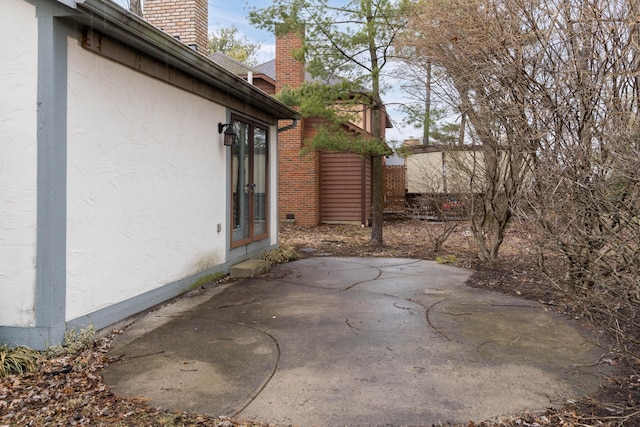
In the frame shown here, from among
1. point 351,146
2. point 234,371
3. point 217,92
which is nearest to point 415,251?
point 351,146

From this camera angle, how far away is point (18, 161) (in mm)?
3496

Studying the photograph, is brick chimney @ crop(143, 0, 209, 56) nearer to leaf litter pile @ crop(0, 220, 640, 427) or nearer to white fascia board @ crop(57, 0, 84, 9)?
white fascia board @ crop(57, 0, 84, 9)

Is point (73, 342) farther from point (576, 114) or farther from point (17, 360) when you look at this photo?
point (576, 114)

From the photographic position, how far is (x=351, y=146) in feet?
32.2

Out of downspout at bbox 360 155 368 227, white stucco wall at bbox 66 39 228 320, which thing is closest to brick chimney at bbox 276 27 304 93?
downspout at bbox 360 155 368 227

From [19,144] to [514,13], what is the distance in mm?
4400

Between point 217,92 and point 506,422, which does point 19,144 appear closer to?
point 217,92

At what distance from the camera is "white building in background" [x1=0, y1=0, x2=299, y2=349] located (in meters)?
3.47

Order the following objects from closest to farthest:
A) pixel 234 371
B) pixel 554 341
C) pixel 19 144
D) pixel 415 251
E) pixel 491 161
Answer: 1. pixel 234 371
2. pixel 19 144
3. pixel 554 341
4. pixel 491 161
5. pixel 415 251

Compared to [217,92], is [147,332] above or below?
below

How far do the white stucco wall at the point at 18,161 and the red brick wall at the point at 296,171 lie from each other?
34.6 ft

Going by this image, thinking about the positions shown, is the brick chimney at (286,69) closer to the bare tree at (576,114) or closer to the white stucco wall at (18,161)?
the bare tree at (576,114)

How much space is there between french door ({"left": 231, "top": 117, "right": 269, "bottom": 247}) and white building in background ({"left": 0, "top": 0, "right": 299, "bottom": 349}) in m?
0.91

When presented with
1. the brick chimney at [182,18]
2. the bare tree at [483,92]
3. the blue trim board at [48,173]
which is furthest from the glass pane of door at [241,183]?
the blue trim board at [48,173]
